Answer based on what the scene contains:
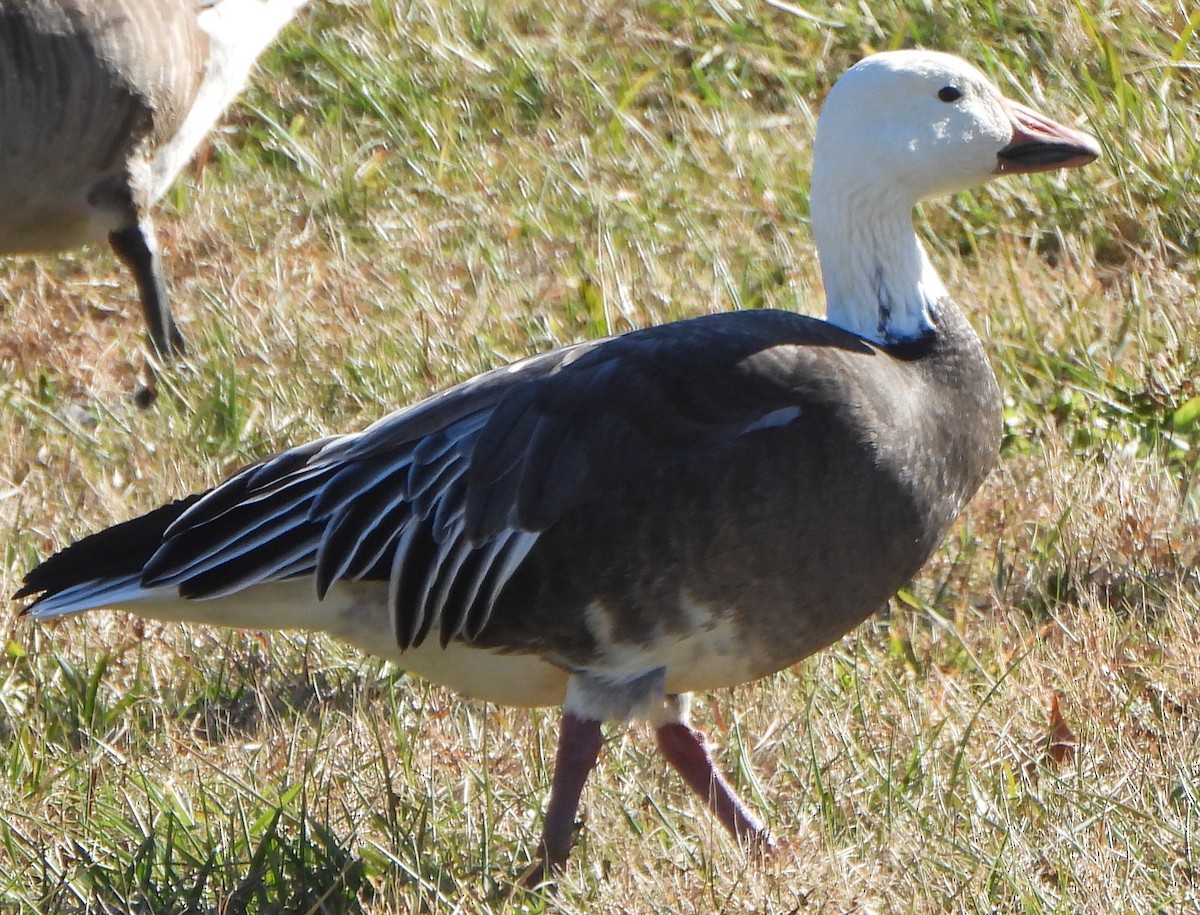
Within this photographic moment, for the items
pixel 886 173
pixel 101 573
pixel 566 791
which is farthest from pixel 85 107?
pixel 566 791

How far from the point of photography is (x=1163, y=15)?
20.9 ft

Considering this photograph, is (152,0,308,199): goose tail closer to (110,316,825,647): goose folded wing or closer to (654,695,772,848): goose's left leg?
(110,316,825,647): goose folded wing

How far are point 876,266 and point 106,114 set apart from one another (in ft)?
8.31

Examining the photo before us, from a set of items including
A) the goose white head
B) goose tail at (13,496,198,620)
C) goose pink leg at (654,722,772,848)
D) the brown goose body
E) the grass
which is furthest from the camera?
the brown goose body

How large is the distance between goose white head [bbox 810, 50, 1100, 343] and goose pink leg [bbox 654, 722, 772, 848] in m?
0.91

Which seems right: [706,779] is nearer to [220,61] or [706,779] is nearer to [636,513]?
[636,513]

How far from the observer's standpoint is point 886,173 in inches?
150

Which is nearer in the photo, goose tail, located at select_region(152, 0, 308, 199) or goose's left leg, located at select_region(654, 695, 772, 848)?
goose's left leg, located at select_region(654, 695, 772, 848)

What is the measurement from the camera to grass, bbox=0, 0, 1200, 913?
10.9 ft

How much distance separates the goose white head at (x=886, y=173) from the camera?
150 inches

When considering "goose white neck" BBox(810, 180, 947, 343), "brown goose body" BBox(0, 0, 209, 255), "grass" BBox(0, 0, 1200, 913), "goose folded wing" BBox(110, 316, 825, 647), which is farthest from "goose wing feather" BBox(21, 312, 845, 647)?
"brown goose body" BBox(0, 0, 209, 255)

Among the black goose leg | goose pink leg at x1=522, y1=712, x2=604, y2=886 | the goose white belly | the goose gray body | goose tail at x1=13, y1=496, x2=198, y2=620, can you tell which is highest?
the goose gray body

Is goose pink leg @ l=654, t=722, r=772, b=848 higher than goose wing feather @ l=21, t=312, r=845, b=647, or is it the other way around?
goose wing feather @ l=21, t=312, r=845, b=647

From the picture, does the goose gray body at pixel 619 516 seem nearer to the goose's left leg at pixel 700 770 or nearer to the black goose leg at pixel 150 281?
the goose's left leg at pixel 700 770
